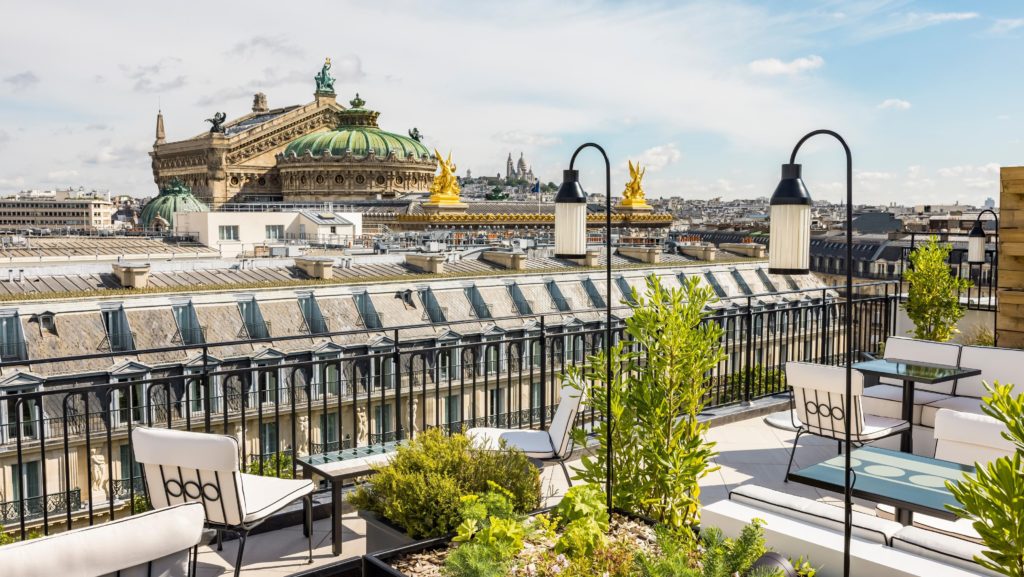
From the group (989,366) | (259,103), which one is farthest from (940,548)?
(259,103)

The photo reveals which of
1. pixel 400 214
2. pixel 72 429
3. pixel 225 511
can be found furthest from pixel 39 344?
pixel 400 214

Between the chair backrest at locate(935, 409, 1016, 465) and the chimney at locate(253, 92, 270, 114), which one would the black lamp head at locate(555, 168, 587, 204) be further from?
the chimney at locate(253, 92, 270, 114)

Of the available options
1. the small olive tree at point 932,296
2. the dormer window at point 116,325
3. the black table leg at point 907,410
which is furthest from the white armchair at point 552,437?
the dormer window at point 116,325

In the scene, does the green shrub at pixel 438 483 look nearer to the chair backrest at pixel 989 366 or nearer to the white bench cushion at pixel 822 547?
the white bench cushion at pixel 822 547

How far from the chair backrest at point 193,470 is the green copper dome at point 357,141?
78.0m

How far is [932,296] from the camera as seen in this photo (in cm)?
947

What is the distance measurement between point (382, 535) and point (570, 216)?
2166 mm

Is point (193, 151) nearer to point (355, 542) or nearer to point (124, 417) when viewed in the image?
point (124, 417)

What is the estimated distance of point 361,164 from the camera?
8000 centimetres

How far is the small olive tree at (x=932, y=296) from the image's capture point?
31.0 ft

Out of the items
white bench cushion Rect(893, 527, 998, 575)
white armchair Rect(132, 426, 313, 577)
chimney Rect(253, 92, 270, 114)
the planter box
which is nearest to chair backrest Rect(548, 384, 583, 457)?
the planter box

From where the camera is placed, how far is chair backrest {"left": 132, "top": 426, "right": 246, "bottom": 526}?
12.5 ft

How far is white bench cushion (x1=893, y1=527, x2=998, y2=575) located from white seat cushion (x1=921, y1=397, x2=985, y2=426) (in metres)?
3.50

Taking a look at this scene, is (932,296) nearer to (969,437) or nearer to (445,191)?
(969,437)
